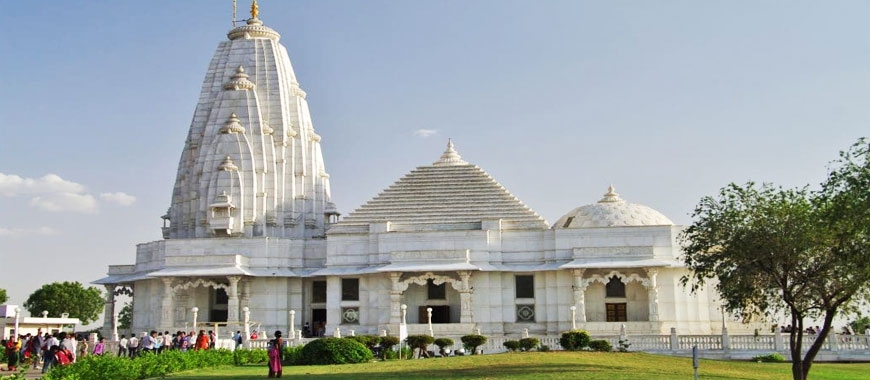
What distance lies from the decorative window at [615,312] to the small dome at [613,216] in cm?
456

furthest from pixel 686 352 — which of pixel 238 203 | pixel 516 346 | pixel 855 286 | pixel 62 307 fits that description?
Result: pixel 62 307

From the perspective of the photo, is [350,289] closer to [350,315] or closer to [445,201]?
[350,315]

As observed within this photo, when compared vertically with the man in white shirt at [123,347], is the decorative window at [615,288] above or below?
above

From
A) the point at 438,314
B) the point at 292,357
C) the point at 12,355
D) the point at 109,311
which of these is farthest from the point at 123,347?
the point at 109,311

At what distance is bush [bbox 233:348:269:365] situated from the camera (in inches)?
1313

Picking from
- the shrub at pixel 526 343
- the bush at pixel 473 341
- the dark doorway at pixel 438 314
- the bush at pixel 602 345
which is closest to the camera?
the bush at pixel 602 345

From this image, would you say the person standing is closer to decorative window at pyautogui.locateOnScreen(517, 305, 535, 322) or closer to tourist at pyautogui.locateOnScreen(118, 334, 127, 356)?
tourist at pyautogui.locateOnScreen(118, 334, 127, 356)

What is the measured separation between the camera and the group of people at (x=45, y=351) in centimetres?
2745

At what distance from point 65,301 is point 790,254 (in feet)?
268

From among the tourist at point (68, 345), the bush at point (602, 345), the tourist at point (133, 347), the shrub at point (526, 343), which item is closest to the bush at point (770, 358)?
the bush at point (602, 345)

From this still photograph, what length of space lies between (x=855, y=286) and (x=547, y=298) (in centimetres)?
2807

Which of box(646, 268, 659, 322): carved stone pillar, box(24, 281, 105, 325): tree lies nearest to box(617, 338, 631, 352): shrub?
box(646, 268, 659, 322): carved stone pillar

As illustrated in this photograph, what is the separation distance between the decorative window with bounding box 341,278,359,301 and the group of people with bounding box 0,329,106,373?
19653mm

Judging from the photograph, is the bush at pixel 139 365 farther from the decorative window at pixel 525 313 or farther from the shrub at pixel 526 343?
the decorative window at pixel 525 313
